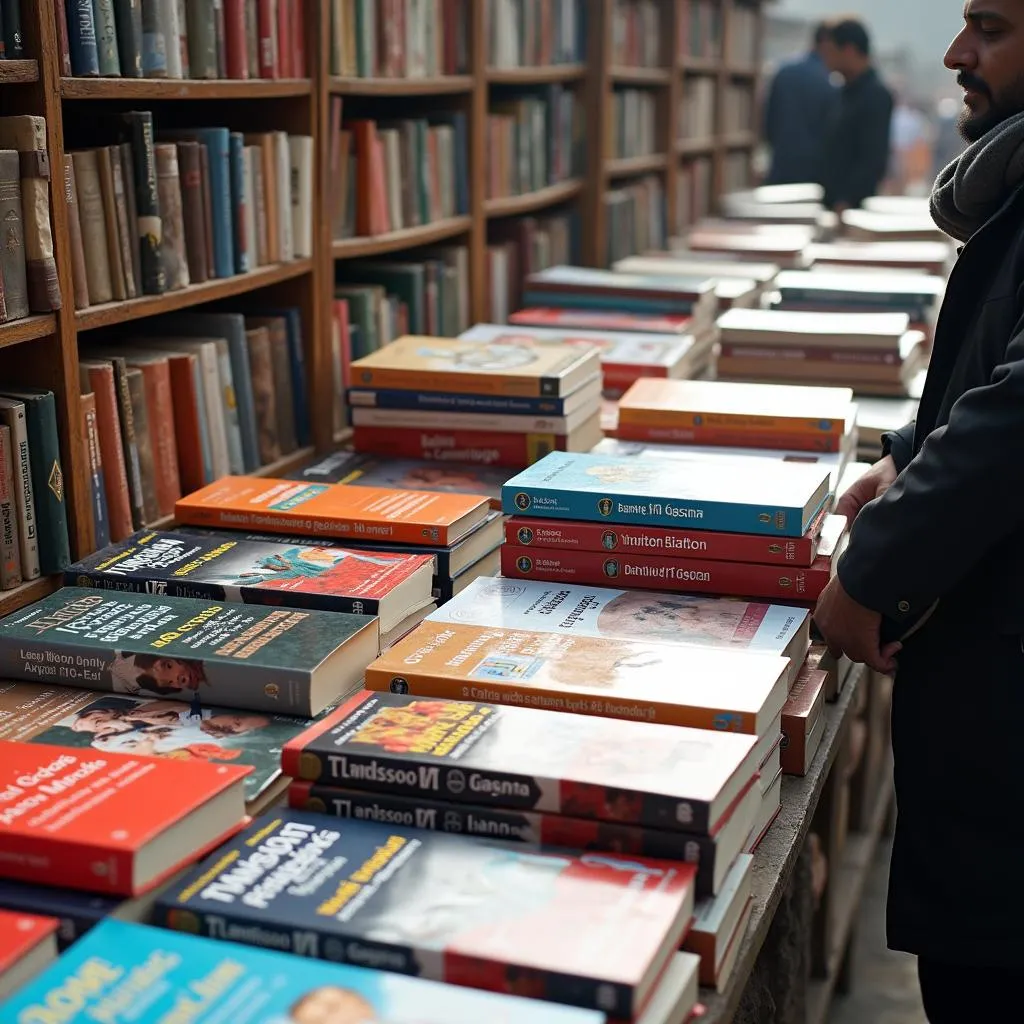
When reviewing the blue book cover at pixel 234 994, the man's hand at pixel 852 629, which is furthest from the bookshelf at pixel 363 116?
the man's hand at pixel 852 629

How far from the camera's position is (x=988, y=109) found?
5.12ft

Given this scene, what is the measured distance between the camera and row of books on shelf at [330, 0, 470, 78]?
250 cm

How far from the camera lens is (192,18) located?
2.04m

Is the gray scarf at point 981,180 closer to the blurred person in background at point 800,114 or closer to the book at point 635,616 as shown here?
the book at point 635,616

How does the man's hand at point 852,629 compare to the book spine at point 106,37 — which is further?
the book spine at point 106,37

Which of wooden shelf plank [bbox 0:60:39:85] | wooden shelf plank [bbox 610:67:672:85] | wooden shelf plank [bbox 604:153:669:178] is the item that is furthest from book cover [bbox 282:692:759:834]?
wooden shelf plank [bbox 610:67:672:85]

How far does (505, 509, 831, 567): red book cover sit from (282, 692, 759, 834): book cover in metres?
0.44

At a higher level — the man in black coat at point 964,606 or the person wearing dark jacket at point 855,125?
the person wearing dark jacket at point 855,125

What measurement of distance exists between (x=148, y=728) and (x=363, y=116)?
6.86ft

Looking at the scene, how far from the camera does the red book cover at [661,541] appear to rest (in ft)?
5.34

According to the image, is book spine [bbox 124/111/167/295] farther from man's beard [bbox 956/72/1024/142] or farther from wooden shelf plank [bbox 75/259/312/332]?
man's beard [bbox 956/72/1024/142]

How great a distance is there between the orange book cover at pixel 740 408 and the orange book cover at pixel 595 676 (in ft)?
2.70

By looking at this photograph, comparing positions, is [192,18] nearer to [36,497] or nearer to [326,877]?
[36,497]

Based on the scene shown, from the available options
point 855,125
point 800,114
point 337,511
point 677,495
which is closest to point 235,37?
point 337,511
